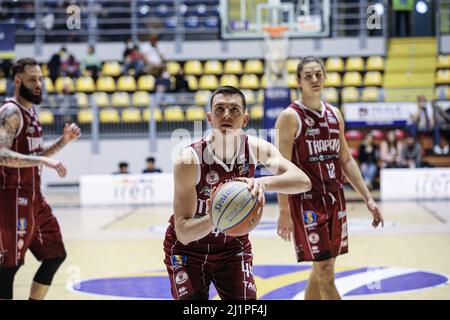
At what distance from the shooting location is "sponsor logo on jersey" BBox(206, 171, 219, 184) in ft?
12.4

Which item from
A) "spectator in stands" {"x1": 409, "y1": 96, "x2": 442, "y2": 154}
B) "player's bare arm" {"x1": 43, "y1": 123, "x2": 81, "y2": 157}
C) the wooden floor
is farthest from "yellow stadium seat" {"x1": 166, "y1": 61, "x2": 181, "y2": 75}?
"player's bare arm" {"x1": 43, "y1": 123, "x2": 81, "y2": 157}

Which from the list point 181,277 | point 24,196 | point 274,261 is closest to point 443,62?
point 274,261

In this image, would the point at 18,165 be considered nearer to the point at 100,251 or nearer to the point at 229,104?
the point at 229,104

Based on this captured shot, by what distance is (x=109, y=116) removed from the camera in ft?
58.0

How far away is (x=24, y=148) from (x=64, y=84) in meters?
12.9

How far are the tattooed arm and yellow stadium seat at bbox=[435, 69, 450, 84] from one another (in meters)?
16.0

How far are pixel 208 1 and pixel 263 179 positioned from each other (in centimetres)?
1848

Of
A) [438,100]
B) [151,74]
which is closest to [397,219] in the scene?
[438,100]

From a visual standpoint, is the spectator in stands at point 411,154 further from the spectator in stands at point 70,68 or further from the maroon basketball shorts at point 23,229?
Answer: the maroon basketball shorts at point 23,229

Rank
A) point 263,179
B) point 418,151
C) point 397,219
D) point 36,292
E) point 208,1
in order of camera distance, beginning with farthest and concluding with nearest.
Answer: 1. point 208,1
2. point 418,151
3. point 397,219
4. point 36,292
5. point 263,179

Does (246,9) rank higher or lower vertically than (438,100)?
higher

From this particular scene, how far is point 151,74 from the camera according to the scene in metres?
19.2

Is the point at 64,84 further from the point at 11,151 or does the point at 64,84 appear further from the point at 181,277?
the point at 181,277

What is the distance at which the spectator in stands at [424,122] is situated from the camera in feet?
52.1
